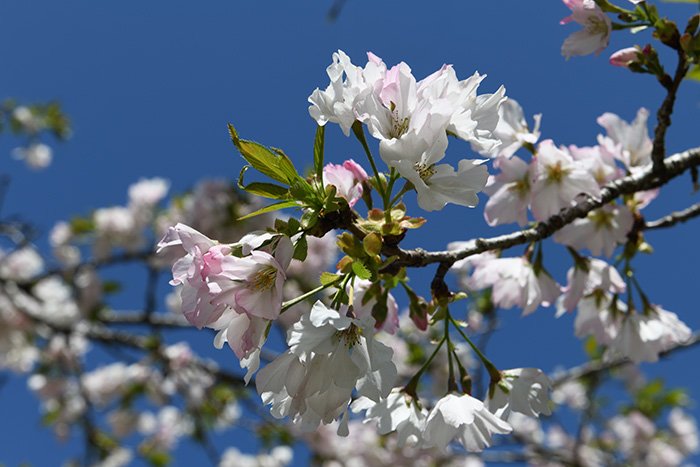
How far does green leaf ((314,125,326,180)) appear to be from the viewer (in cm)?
91

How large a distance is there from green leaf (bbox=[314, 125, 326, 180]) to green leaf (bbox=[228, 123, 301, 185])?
35 millimetres

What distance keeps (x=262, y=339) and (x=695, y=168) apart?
3.70 ft

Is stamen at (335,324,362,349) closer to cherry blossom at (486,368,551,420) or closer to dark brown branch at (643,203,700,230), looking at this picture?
cherry blossom at (486,368,551,420)

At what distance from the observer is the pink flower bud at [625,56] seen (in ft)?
4.26

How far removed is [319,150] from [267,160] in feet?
0.28

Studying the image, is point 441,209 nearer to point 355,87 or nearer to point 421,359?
point 355,87

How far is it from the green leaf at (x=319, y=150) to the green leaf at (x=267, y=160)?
35mm

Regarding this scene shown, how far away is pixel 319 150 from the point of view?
918mm

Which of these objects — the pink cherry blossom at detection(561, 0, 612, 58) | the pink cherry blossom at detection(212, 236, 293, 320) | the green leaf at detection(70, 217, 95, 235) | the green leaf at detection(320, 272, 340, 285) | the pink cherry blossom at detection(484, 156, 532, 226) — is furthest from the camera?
the green leaf at detection(70, 217, 95, 235)

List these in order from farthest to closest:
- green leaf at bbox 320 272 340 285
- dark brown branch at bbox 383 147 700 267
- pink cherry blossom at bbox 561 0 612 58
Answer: pink cherry blossom at bbox 561 0 612 58 → dark brown branch at bbox 383 147 700 267 → green leaf at bbox 320 272 340 285

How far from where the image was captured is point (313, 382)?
0.88 metres

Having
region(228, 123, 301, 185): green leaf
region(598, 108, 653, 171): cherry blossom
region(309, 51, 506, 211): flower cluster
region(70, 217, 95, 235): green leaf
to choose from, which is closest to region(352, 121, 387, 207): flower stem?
region(309, 51, 506, 211): flower cluster

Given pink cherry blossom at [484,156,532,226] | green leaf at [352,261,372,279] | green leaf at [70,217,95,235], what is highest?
green leaf at [352,261,372,279]

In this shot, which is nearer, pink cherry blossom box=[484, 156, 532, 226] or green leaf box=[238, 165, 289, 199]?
green leaf box=[238, 165, 289, 199]
